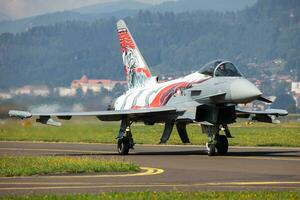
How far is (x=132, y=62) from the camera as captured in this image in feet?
130

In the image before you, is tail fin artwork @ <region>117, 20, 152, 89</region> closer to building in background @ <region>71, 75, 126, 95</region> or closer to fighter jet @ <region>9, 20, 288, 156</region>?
fighter jet @ <region>9, 20, 288, 156</region>

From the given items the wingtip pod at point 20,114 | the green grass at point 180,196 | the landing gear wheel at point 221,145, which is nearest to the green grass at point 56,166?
the green grass at point 180,196

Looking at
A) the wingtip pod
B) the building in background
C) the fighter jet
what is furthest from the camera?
the building in background

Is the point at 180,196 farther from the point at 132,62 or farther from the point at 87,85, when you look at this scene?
the point at 87,85

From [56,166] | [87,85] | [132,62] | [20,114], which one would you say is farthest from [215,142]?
[87,85]

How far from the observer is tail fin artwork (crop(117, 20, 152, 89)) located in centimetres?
3906

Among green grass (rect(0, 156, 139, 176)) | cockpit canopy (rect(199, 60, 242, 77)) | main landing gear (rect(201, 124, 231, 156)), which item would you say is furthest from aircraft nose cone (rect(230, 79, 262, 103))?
green grass (rect(0, 156, 139, 176))

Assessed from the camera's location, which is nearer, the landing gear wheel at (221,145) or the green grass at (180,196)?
the green grass at (180,196)

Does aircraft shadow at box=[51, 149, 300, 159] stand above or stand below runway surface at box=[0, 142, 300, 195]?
below

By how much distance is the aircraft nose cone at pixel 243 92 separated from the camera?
30047 mm

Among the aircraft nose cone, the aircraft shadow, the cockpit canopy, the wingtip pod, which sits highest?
the cockpit canopy

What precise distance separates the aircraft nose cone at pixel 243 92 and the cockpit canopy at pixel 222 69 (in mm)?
876

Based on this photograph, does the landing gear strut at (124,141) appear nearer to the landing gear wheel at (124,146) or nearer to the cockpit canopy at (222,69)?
the landing gear wheel at (124,146)

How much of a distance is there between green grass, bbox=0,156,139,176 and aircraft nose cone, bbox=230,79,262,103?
243 inches
